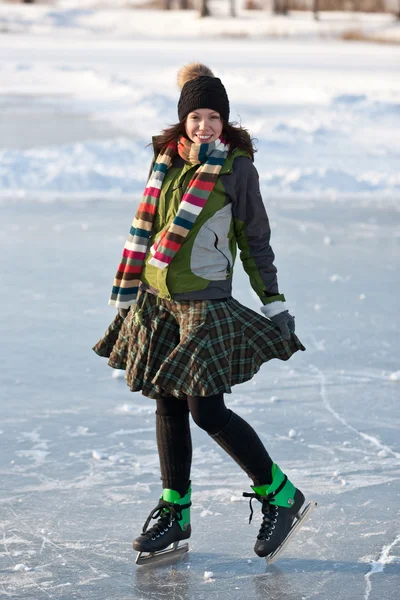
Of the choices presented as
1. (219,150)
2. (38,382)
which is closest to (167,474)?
(219,150)

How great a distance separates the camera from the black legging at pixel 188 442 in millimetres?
2859

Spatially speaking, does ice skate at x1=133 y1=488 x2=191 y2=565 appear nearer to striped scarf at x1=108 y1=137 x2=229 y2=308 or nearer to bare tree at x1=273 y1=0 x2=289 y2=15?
striped scarf at x1=108 y1=137 x2=229 y2=308

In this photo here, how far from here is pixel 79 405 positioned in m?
4.29

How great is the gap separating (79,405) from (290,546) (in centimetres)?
148

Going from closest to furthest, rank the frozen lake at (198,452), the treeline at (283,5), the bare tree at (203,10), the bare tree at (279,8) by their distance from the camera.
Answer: the frozen lake at (198,452) < the bare tree at (203,10) < the bare tree at (279,8) < the treeline at (283,5)

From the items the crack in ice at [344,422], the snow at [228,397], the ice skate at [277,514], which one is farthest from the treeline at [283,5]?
the ice skate at [277,514]

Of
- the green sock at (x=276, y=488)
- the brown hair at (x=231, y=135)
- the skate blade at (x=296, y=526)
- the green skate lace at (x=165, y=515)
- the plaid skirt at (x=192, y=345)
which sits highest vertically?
the brown hair at (x=231, y=135)

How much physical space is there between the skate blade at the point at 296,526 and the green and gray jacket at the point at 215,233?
65 cm

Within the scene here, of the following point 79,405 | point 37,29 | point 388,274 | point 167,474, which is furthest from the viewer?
point 37,29

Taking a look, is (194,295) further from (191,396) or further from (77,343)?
(77,343)

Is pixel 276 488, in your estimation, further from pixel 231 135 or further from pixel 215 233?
pixel 231 135

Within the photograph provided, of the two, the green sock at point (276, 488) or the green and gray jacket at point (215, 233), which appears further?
the green sock at point (276, 488)

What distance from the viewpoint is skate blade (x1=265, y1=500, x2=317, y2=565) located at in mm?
2912

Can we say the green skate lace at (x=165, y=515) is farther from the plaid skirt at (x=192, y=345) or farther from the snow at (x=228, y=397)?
the plaid skirt at (x=192, y=345)
